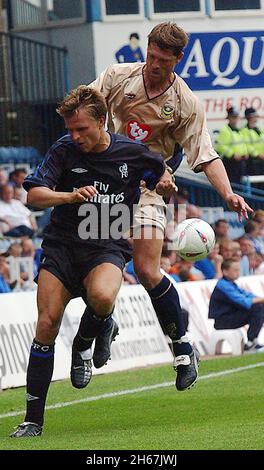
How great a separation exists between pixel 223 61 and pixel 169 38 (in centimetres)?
1719

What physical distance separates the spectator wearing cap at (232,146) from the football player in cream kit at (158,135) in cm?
1365

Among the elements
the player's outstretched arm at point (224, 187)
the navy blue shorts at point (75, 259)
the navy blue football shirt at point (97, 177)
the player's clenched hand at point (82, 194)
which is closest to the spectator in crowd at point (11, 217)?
the player's outstretched arm at point (224, 187)

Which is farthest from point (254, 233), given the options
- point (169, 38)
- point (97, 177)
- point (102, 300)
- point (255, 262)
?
point (102, 300)

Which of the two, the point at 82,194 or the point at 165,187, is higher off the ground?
the point at 82,194

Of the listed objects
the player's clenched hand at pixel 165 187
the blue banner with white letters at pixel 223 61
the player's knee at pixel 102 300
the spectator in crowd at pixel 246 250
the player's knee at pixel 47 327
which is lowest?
the spectator in crowd at pixel 246 250

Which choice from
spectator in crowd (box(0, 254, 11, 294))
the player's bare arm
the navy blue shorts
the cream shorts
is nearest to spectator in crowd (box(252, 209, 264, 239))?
spectator in crowd (box(0, 254, 11, 294))

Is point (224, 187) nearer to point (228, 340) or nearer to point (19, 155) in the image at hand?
point (228, 340)

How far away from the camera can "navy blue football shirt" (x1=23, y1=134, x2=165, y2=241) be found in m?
9.54

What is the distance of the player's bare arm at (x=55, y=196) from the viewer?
906cm

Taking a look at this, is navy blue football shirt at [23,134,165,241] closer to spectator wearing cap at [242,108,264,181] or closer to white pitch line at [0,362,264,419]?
white pitch line at [0,362,264,419]

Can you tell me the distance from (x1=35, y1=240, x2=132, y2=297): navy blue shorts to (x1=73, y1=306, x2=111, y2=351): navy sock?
439mm

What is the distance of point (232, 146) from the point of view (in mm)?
24266

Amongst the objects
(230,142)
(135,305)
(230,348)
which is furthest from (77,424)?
(230,142)

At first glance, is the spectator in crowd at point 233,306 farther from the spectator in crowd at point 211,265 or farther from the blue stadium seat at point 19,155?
the blue stadium seat at point 19,155
